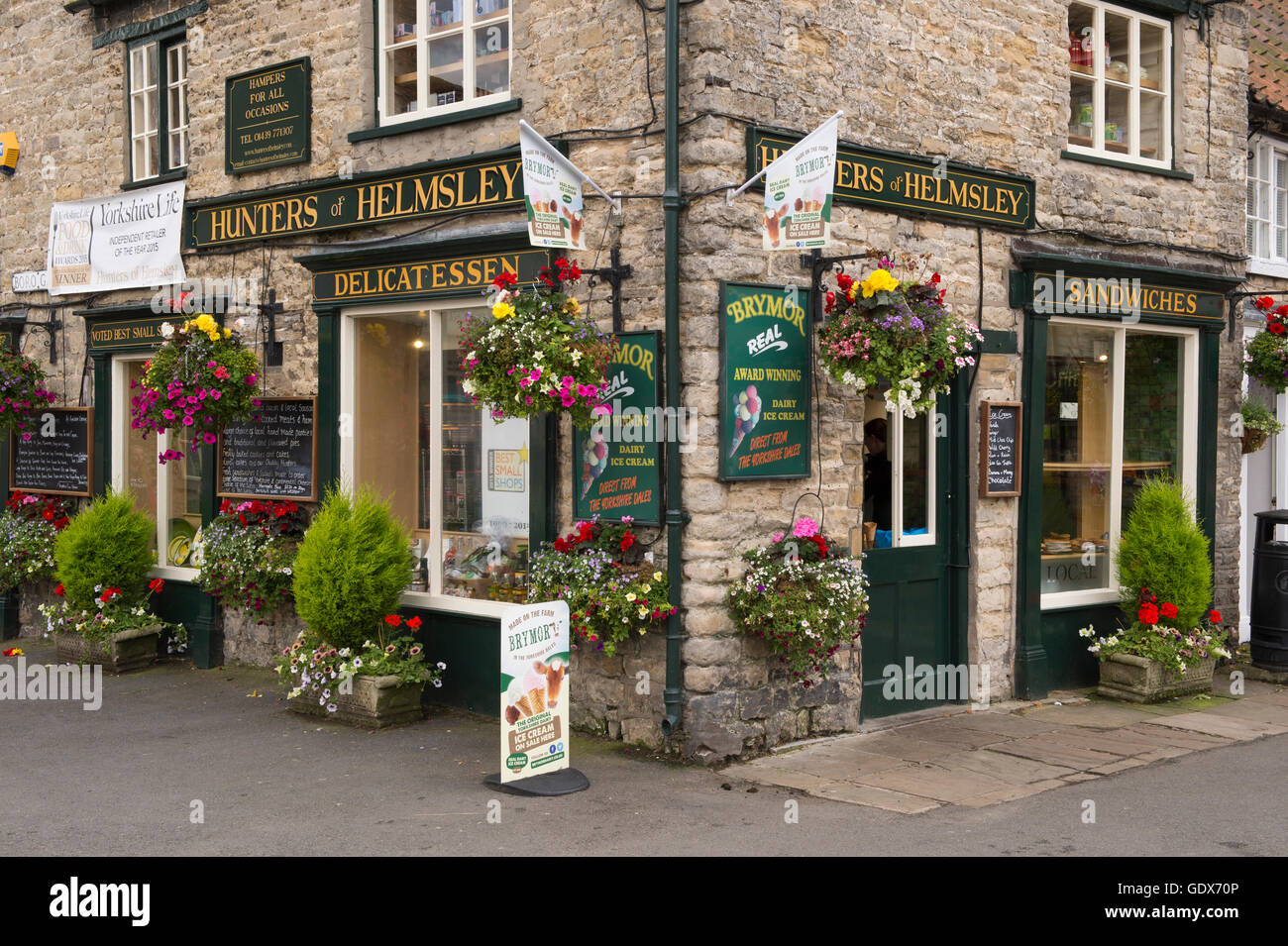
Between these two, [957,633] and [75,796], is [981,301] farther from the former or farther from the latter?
[75,796]

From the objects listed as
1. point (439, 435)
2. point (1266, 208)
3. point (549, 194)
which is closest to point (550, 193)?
point (549, 194)

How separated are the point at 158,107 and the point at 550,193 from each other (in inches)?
219

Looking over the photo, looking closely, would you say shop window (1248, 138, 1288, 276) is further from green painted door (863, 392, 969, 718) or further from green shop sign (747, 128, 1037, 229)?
green painted door (863, 392, 969, 718)

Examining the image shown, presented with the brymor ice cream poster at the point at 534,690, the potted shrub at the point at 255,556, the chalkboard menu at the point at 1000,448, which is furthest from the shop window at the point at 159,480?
the chalkboard menu at the point at 1000,448

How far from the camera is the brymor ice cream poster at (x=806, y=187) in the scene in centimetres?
727

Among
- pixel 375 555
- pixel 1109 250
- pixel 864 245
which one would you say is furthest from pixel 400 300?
pixel 1109 250

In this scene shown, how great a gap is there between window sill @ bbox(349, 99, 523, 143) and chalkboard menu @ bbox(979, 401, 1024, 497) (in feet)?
12.7

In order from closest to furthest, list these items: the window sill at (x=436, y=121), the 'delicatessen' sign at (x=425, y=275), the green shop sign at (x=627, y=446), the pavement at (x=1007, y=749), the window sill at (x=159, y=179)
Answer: the pavement at (x=1007, y=749) → the green shop sign at (x=627, y=446) → the 'delicatessen' sign at (x=425, y=275) → the window sill at (x=436, y=121) → the window sill at (x=159, y=179)

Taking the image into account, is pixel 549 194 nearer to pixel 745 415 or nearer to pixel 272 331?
pixel 745 415

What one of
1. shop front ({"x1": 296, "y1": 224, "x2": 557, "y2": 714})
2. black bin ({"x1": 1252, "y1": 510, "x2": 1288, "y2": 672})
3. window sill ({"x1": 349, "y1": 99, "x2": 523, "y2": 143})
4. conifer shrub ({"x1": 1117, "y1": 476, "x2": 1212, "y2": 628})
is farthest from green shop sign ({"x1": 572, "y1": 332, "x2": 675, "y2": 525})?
black bin ({"x1": 1252, "y1": 510, "x2": 1288, "y2": 672})

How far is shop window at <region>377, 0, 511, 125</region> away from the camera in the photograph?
885cm

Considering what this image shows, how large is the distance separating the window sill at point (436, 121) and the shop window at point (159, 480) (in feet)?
11.3

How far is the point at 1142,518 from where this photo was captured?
32.1 ft

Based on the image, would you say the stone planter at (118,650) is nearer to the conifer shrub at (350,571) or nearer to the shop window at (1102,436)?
the conifer shrub at (350,571)
